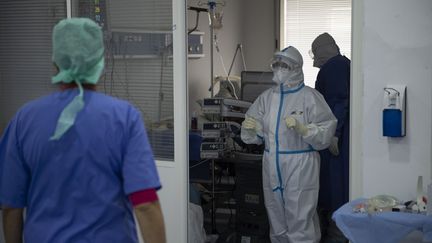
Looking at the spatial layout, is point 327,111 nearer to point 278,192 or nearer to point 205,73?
point 278,192

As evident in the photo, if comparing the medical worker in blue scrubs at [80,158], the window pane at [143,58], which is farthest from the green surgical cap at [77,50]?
the window pane at [143,58]

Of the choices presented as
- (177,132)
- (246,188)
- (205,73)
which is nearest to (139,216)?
(177,132)

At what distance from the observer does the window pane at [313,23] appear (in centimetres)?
619

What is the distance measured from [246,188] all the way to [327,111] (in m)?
0.89

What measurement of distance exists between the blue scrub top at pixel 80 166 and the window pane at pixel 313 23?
15.8ft

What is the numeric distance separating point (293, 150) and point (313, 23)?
3244 millimetres

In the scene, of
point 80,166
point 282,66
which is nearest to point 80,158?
point 80,166

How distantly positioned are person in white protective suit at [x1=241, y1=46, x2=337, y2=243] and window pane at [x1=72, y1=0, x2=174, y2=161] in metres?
0.73

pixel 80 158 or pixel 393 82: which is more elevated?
pixel 393 82

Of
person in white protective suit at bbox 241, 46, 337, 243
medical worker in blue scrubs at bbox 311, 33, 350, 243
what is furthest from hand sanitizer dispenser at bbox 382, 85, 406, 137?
medical worker in blue scrubs at bbox 311, 33, 350, 243

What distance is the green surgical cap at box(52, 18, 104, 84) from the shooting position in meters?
1.68

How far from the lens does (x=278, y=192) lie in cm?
349

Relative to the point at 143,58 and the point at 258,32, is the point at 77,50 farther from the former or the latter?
the point at 258,32

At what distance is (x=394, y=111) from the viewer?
8.11 feet
